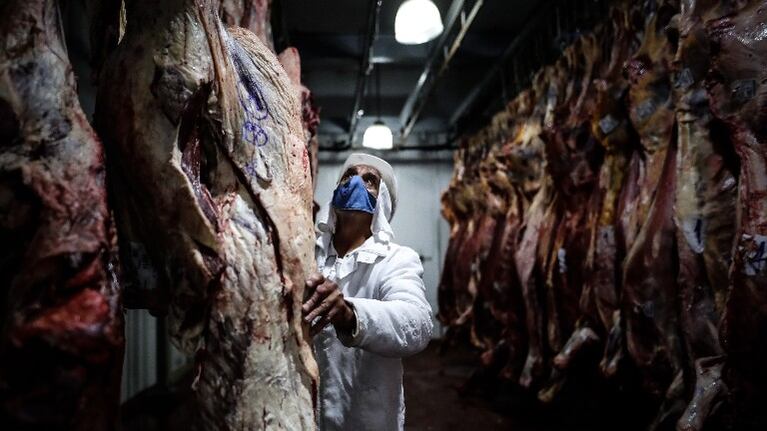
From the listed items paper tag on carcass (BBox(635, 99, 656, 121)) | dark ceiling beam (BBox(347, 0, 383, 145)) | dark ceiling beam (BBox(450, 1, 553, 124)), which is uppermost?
dark ceiling beam (BBox(450, 1, 553, 124))

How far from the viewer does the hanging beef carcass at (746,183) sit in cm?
193

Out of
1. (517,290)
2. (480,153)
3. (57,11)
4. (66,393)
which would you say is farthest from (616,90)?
(480,153)

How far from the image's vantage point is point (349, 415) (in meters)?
2.07

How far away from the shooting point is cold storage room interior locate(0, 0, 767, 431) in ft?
3.34

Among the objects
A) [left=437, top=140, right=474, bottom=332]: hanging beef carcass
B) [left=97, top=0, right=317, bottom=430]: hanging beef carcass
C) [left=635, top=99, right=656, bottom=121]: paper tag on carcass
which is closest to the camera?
[left=97, top=0, right=317, bottom=430]: hanging beef carcass

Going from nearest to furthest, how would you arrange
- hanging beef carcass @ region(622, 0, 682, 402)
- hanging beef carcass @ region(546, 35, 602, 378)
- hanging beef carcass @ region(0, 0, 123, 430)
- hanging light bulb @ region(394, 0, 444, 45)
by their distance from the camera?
hanging beef carcass @ region(0, 0, 123, 430), hanging beef carcass @ region(622, 0, 682, 402), hanging beef carcass @ region(546, 35, 602, 378), hanging light bulb @ region(394, 0, 444, 45)

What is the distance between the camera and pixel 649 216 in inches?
120

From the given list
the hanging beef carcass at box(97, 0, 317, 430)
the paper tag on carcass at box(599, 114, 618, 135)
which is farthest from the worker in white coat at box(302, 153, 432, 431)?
the paper tag on carcass at box(599, 114, 618, 135)

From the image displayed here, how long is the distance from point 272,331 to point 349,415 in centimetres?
88

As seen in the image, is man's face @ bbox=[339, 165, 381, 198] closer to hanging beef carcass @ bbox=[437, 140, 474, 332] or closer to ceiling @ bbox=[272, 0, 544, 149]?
ceiling @ bbox=[272, 0, 544, 149]

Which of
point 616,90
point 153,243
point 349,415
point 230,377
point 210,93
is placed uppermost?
point 616,90

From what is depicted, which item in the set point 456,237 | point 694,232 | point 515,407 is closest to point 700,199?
point 694,232

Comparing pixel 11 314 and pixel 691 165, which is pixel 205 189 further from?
pixel 691 165

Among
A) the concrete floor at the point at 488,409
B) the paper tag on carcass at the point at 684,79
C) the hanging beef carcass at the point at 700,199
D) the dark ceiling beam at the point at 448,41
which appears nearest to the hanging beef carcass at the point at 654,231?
the hanging beef carcass at the point at 700,199
